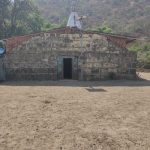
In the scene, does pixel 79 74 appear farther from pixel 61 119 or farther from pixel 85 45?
pixel 61 119

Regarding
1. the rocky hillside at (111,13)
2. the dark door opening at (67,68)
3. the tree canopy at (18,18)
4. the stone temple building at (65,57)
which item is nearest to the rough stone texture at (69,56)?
the stone temple building at (65,57)

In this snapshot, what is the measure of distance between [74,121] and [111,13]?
169ft

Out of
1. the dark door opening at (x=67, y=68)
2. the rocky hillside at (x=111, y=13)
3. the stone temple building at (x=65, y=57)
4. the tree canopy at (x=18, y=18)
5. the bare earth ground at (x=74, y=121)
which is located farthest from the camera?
the rocky hillside at (x=111, y=13)

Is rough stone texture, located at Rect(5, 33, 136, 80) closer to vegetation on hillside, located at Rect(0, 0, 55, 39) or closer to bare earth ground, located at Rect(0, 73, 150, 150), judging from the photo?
bare earth ground, located at Rect(0, 73, 150, 150)

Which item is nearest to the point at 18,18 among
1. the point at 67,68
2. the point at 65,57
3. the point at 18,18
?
the point at 18,18

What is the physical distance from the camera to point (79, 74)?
62.8ft

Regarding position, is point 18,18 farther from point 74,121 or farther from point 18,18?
point 74,121

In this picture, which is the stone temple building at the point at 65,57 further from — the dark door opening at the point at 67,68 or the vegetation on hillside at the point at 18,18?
the vegetation on hillside at the point at 18,18

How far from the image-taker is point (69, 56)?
19219 mm

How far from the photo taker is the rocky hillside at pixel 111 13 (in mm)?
48881

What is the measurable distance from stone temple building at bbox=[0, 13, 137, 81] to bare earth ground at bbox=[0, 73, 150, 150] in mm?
5776

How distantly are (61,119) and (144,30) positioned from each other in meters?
38.8

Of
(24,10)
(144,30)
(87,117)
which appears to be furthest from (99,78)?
(144,30)

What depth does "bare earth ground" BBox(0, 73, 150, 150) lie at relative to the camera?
22.7 feet
